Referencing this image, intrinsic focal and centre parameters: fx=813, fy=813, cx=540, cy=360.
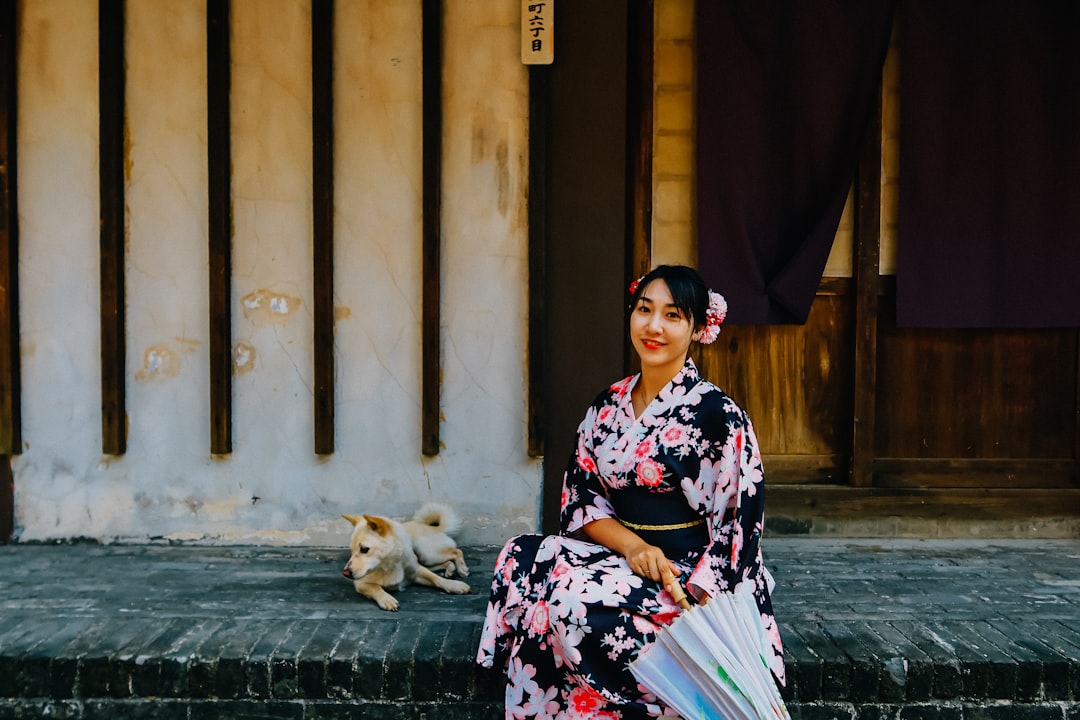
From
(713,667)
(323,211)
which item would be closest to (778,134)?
(323,211)

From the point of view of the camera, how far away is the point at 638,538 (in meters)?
2.94

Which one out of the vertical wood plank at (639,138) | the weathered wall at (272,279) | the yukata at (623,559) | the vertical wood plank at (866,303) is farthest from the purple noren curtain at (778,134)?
the yukata at (623,559)

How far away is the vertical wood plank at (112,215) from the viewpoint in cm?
469

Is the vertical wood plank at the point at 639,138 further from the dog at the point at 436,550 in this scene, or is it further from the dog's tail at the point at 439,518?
the dog at the point at 436,550

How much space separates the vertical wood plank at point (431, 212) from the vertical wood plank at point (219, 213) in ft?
3.75

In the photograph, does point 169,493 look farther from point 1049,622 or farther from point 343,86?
point 1049,622

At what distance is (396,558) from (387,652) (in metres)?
0.73

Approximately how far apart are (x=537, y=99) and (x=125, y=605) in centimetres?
341

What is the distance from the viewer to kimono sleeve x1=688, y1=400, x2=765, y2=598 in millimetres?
2803

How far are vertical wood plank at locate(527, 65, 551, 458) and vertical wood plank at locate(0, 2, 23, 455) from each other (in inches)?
119

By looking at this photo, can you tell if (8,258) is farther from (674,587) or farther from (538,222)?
(674,587)

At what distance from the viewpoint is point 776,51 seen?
4711 mm

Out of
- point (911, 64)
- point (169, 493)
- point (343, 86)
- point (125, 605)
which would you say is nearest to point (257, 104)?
point (343, 86)

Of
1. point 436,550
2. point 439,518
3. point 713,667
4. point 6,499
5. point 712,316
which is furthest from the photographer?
point 6,499
